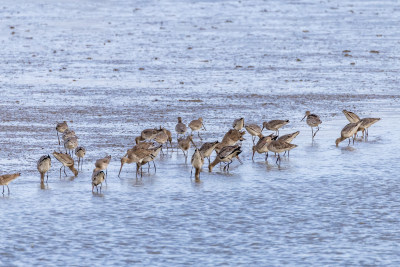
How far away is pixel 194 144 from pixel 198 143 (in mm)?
173

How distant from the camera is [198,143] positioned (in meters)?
16.0

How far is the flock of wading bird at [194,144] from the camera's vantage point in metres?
13.1

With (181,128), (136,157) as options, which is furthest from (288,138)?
(136,157)

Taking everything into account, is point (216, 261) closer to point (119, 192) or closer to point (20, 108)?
point (119, 192)

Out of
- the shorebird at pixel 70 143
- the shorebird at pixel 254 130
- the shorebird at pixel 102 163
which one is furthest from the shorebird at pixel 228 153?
the shorebird at pixel 70 143

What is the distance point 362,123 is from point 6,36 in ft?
68.5

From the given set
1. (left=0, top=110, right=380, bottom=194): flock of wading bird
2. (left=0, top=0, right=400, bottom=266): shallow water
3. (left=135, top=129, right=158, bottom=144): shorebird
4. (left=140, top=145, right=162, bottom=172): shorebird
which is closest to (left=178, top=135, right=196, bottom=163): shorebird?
(left=0, top=110, right=380, bottom=194): flock of wading bird

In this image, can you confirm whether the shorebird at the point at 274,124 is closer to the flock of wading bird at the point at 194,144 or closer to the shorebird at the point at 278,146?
the flock of wading bird at the point at 194,144

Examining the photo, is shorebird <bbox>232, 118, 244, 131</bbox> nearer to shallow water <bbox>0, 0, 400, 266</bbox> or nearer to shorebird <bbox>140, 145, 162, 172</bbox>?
shallow water <bbox>0, 0, 400, 266</bbox>

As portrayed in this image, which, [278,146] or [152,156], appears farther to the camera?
[278,146]

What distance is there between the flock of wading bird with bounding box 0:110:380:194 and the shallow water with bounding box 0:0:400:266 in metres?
0.22

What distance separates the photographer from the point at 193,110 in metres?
19.0

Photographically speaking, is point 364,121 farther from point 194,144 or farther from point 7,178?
point 7,178

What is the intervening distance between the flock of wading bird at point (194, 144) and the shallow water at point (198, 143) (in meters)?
0.22
